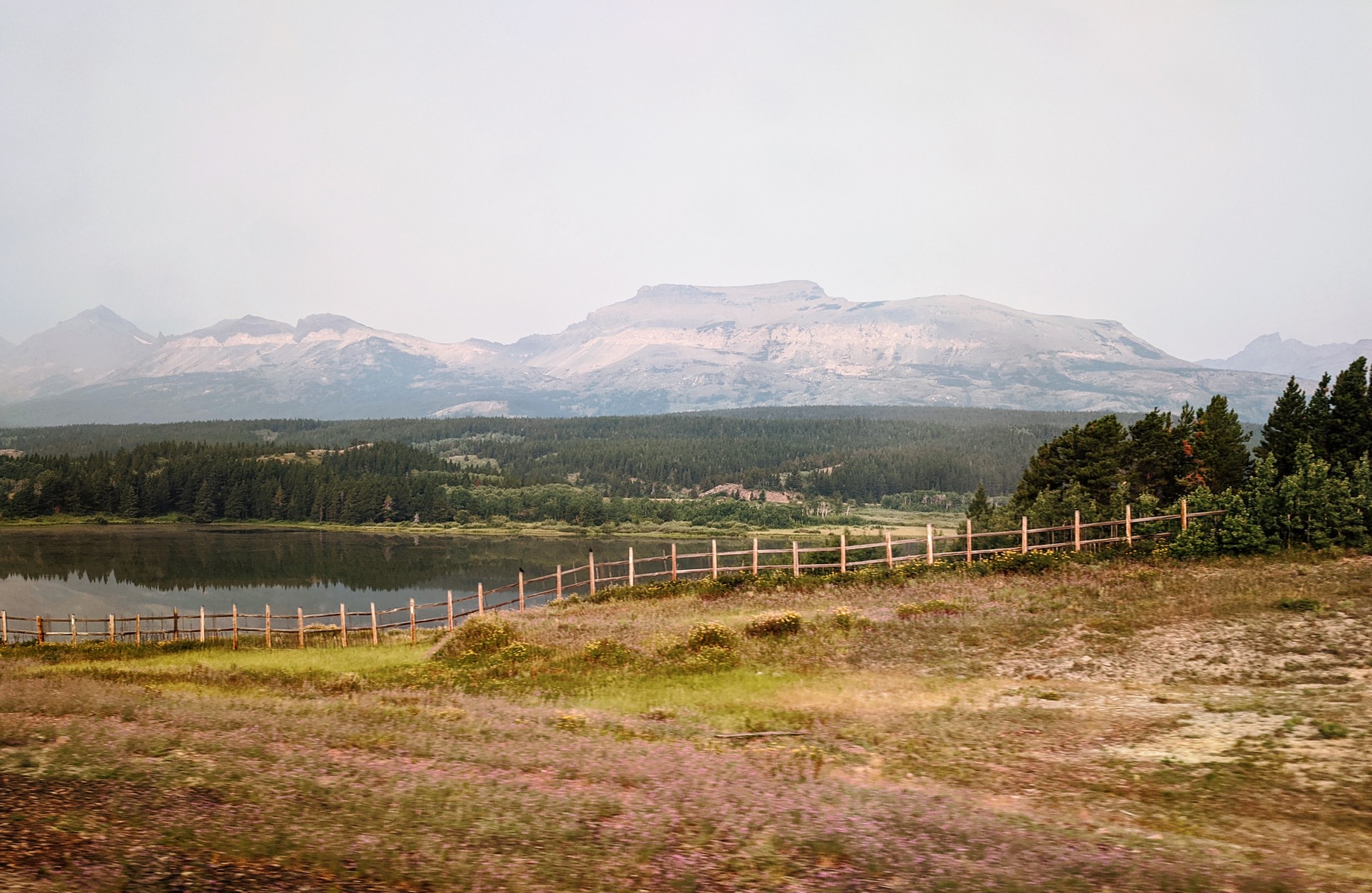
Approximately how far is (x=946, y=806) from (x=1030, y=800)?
4.19 feet

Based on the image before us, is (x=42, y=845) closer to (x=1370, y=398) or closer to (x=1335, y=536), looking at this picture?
(x=1335, y=536)

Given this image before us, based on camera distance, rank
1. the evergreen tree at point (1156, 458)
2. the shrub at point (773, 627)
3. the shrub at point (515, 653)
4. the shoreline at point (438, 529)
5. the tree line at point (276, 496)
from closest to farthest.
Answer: the shrub at point (515, 653)
the shrub at point (773, 627)
the evergreen tree at point (1156, 458)
the shoreline at point (438, 529)
the tree line at point (276, 496)

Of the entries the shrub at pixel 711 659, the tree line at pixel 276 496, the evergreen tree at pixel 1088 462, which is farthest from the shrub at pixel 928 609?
the tree line at pixel 276 496

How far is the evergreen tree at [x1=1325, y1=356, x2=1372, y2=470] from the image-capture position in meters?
52.8

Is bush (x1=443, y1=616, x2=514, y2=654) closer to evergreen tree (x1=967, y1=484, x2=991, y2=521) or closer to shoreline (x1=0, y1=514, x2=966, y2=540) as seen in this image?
evergreen tree (x1=967, y1=484, x2=991, y2=521)

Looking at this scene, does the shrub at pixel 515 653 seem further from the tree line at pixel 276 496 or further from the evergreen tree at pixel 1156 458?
the tree line at pixel 276 496

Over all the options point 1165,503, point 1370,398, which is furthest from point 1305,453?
point 1165,503

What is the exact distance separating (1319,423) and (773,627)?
4850 centimetres

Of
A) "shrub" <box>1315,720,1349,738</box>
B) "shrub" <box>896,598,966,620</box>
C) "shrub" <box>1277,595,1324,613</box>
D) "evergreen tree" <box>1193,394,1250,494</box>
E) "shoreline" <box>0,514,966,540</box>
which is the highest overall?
"evergreen tree" <box>1193,394,1250,494</box>

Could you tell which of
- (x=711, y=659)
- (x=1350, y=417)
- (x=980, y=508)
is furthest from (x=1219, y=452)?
(x=711, y=659)

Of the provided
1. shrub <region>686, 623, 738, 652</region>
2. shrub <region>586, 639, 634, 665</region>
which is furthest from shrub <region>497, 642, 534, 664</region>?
shrub <region>686, 623, 738, 652</region>

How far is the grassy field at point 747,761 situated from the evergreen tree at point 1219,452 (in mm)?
35389

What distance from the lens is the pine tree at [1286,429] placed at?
5500 centimetres

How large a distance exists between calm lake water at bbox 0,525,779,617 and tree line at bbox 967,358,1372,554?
1966 inches
